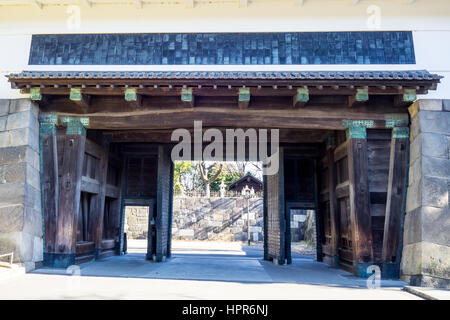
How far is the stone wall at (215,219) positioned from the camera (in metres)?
24.6

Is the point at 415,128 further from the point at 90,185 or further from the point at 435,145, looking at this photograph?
the point at 90,185

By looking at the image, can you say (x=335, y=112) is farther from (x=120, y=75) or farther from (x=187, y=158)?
(x=187, y=158)

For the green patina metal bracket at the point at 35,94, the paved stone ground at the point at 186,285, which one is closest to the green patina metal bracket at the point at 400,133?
the paved stone ground at the point at 186,285

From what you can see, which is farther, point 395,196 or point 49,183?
point 49,183

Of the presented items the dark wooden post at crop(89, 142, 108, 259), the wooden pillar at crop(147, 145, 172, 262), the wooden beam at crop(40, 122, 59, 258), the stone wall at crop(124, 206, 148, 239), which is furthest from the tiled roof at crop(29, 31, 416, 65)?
the stone wall at crop(124, 206, 148, 239)

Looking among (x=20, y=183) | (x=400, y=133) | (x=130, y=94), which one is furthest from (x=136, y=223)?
(x=400, y=133)

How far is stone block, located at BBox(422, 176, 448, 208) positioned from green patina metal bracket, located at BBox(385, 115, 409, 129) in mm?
1443

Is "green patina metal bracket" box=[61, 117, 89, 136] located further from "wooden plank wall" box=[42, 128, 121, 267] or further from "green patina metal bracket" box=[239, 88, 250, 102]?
"green patina metal bracket" box=[239, 88, 250, 102]

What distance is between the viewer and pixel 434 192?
7.05 m

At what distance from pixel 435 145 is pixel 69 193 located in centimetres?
841

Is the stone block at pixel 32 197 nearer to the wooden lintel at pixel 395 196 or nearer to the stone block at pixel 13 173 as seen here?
the stone block at pixel 13 173

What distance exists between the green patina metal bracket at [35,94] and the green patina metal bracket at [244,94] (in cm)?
463

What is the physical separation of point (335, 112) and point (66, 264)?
720cm

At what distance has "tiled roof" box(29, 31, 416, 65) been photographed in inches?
325
